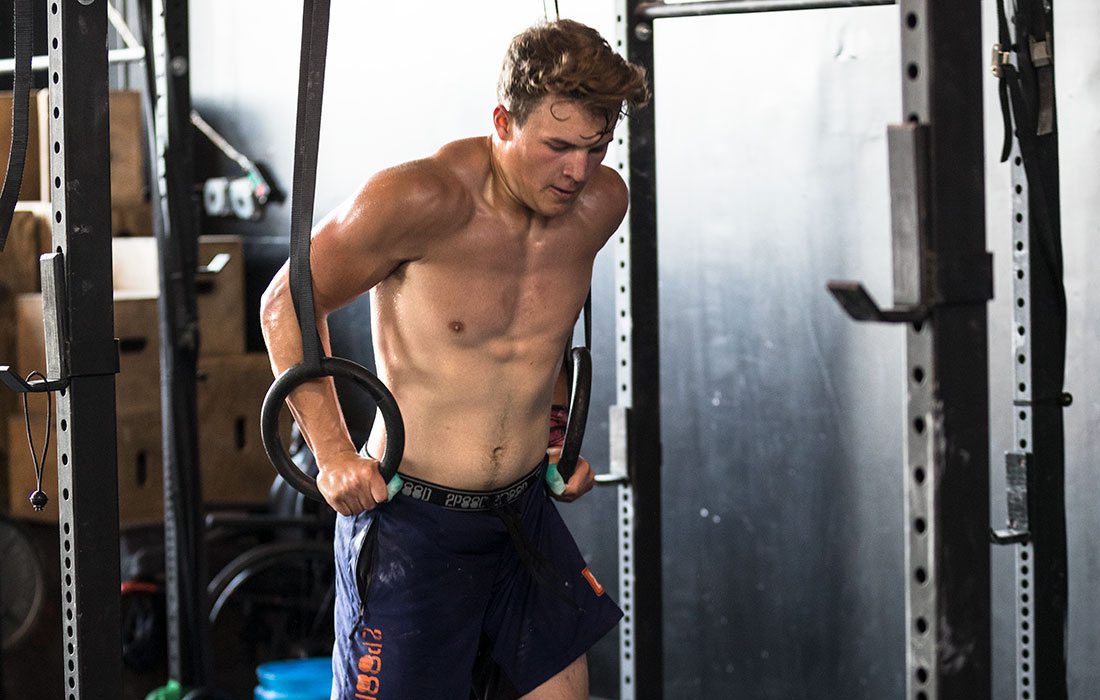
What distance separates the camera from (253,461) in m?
5.16

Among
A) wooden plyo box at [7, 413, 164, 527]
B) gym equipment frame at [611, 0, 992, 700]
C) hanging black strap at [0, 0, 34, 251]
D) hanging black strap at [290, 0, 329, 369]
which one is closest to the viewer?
gym equipment frame at [611, 0, 992, 700]

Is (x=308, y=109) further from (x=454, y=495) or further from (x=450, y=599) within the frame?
(x=450, y=599)

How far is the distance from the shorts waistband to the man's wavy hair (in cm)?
65

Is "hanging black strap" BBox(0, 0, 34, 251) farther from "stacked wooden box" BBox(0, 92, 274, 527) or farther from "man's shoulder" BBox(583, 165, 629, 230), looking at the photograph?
"stacked wooden box" BBox(0, 92, 274, 527)

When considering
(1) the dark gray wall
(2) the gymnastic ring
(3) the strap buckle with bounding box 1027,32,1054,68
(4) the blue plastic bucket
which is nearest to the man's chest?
(2) the gymnastic ring

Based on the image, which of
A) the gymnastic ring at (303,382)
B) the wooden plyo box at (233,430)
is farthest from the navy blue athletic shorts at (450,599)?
the wooden plyo box at (233,430)

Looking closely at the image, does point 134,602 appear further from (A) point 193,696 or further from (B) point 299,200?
(B) point 299,200

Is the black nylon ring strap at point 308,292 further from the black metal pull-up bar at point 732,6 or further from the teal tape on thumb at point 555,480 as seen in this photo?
the black metal pull-up bar at point 732,6

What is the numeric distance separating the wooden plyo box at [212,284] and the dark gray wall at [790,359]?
1.25 metres

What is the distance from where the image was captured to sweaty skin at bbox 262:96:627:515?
218cm

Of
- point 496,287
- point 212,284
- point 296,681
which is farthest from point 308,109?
point 212,284

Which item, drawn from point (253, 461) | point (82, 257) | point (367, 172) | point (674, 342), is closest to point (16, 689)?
point (253, 461)

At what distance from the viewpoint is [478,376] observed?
7.96 feet

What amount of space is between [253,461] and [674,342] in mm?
1833
